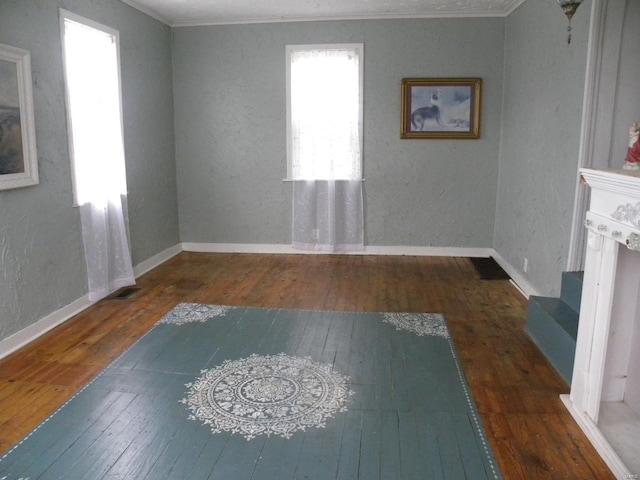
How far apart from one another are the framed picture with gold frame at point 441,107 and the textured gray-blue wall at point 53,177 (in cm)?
263

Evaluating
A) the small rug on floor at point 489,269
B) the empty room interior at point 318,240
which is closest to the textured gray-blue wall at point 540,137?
the empty room interior at point 318,240

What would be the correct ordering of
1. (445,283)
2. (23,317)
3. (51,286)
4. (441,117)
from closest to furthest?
(23,317), (51,286), (445,283), (441,117)

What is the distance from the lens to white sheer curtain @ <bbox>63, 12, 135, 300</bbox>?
12.9 feet

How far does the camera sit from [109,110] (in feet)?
14.4

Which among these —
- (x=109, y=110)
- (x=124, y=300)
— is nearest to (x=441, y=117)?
(x=109, y=110)

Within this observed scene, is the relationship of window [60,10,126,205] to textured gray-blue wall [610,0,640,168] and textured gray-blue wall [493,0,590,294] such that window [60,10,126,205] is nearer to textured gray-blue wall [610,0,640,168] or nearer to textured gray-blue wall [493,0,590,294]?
textured gray-blue wall [493,0,590,294]

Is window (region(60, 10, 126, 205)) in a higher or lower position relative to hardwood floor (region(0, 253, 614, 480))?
higher

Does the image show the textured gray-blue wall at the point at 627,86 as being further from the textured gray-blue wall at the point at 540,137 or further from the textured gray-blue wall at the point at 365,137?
the textured gray-blue wall at the point at 365,137

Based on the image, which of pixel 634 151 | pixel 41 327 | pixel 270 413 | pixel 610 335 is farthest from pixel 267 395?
pixel 634 151

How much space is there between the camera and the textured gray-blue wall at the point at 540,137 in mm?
3494

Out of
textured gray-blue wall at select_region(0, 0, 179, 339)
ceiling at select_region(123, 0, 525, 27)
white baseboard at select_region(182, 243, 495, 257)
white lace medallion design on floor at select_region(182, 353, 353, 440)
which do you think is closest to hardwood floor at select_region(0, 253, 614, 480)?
white baseboard at select_region(182, 243, 495, 257)

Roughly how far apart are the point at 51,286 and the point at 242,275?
5.88 feet

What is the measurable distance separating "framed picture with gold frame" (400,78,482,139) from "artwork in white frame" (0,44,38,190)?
3.49 metres

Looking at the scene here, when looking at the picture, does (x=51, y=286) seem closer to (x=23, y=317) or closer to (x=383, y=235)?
(x=23, y=317)
